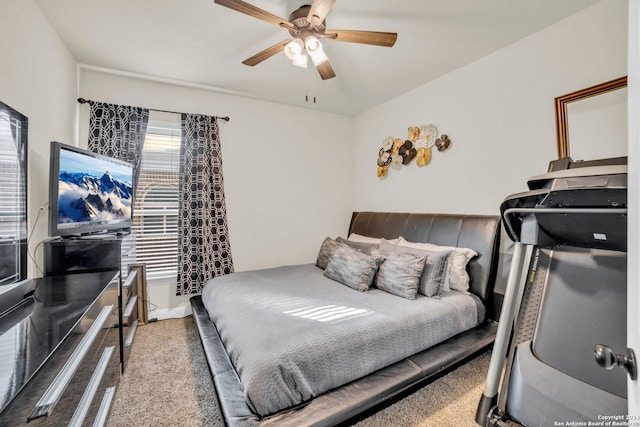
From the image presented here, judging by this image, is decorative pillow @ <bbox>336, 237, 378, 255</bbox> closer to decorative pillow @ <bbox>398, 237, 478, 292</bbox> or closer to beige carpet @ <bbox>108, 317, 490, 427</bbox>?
decorative pillow @ <bbox>398, 237, 478, 292</bbox>

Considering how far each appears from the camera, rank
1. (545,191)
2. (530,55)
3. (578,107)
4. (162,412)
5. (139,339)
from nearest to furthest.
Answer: (545,191) < (162,412) < (578,107) < (530,55) < (139,339)

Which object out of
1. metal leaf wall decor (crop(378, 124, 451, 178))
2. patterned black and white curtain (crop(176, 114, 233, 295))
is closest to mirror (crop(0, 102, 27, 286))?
patterned black and white curtain (crop(176, 114, 233, 295))

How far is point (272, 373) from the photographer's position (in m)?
1.32

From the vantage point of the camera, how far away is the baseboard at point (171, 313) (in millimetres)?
3053

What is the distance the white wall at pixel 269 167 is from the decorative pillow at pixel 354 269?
1.27m

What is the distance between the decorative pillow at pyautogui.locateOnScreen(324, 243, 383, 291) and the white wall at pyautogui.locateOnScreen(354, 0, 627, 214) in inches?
44.5

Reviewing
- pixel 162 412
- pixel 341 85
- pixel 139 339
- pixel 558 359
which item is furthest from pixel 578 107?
pixel 139 339

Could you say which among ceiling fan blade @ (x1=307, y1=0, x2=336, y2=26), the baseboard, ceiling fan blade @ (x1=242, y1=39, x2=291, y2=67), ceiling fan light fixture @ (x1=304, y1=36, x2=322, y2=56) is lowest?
the baseboard

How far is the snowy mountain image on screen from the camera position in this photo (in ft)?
5.90

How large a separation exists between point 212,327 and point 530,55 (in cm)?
339

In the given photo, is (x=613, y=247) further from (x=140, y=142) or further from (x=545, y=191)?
(x=140, y=142)

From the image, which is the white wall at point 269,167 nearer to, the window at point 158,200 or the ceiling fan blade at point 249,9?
the window at point 158,200

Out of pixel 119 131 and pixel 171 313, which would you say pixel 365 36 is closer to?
pixel 119 131

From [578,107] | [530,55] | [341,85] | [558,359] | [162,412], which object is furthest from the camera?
[341,85]
